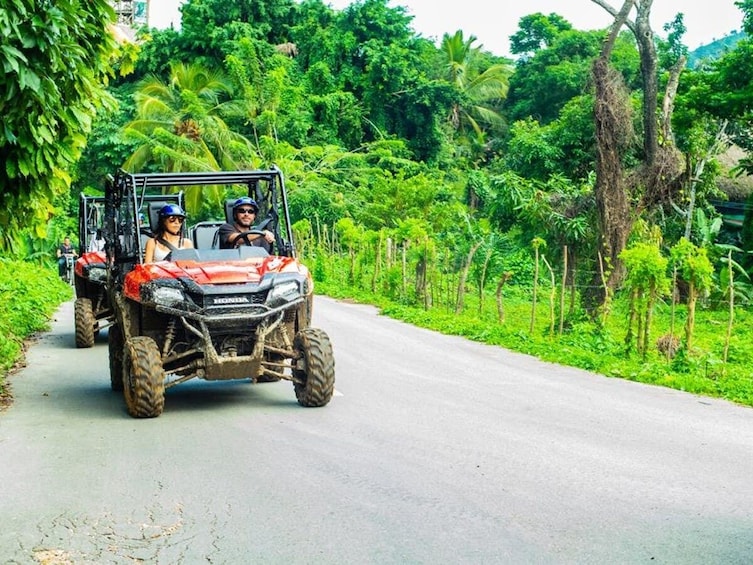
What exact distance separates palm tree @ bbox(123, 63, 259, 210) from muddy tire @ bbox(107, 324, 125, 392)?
77.5ft

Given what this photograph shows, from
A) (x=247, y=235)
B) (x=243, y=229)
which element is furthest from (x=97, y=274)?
(x=247, y=235)

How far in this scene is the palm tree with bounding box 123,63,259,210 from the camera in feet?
120

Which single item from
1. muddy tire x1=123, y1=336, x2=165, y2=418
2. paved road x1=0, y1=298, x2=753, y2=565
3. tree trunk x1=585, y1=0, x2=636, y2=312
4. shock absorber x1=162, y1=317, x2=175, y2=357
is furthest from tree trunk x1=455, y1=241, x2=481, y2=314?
muddy tire x1=123, y1=336, x2=165, y2=418

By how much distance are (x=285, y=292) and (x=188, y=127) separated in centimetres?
2985

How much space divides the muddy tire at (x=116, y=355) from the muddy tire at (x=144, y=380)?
175 cm

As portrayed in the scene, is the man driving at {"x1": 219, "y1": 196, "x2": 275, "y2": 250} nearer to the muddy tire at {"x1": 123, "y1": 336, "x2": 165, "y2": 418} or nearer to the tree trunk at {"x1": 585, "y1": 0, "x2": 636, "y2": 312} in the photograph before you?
the muddy tire at {"x1": 123, "y1": 336, "x2": 165, "y2": 418}

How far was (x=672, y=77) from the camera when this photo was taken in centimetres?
2356

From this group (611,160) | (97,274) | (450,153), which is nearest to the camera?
(97,274)

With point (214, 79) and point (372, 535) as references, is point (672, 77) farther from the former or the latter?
point (214, 79)

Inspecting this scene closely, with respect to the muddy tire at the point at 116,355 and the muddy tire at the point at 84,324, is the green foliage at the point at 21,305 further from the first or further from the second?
the muddy tire at the point at 116,355

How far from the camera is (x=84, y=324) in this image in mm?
16156

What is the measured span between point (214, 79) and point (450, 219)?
13.8m

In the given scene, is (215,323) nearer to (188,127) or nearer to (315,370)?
(315,370)

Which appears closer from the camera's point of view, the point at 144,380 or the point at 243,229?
the point at 144,380
